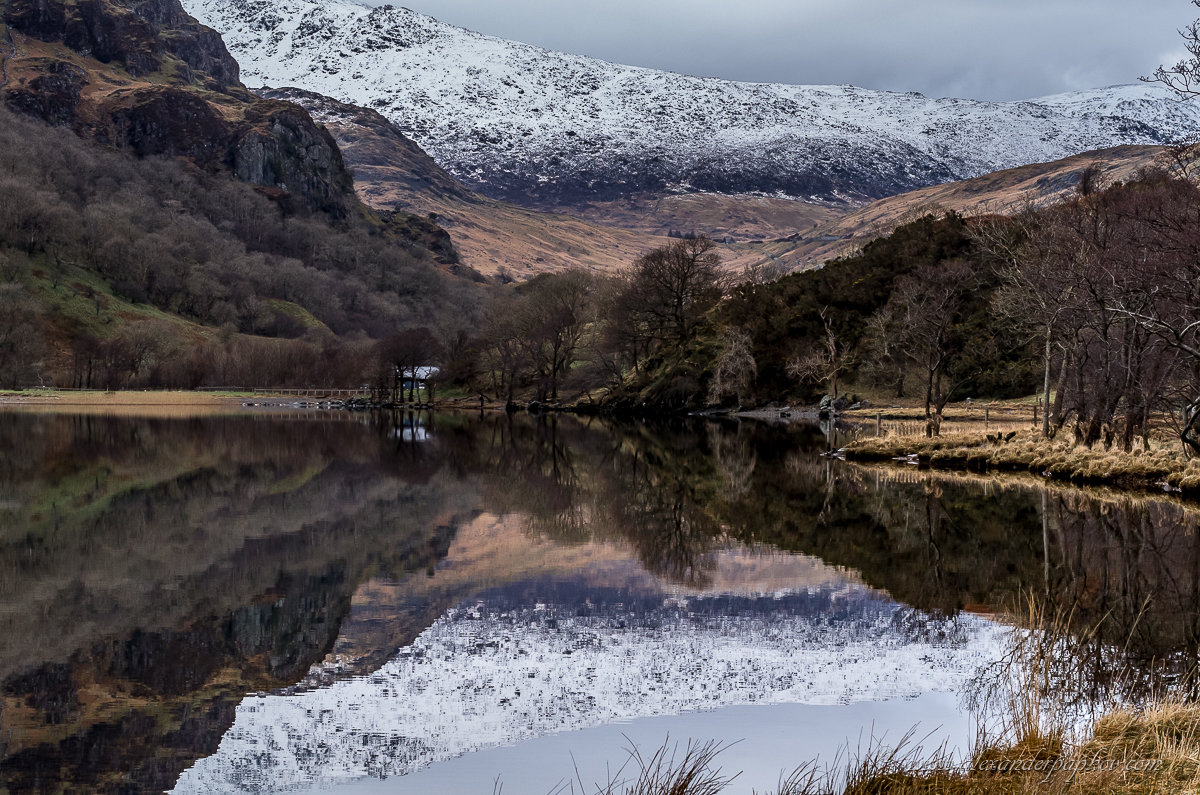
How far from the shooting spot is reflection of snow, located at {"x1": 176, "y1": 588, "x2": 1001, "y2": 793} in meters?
9.10

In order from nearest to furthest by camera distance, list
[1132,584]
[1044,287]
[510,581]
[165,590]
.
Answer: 1. [1132,584]
2. [165,590]
3. [510,581]
4. [1044,287]

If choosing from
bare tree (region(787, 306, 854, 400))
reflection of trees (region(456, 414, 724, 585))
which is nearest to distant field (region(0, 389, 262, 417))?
bare tree (region(787, 306, 854, 400))

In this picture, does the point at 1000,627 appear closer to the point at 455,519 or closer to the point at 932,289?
the point at 455,519

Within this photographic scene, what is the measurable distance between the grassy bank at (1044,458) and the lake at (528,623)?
199 centimetres

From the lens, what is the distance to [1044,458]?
110 feet

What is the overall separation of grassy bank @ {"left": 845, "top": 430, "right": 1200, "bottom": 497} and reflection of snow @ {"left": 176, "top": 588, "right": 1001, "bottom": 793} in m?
17.0

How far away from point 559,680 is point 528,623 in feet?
8.59

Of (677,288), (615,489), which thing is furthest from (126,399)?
(615,489)

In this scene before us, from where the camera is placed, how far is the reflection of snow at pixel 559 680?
9.10 m

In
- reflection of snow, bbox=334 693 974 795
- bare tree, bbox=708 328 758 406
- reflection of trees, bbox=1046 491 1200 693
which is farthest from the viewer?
bare tree, bbox=708 328 758 406

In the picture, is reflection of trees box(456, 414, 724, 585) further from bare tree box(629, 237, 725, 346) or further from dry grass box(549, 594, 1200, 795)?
bare tree box(629, 237, 725, 346)

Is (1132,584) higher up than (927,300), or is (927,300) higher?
(927,300)

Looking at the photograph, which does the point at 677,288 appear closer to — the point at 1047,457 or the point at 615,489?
the point at 1047,457

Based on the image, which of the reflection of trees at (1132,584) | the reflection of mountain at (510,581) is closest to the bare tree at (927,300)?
the reflection of trees at (1132,584)
